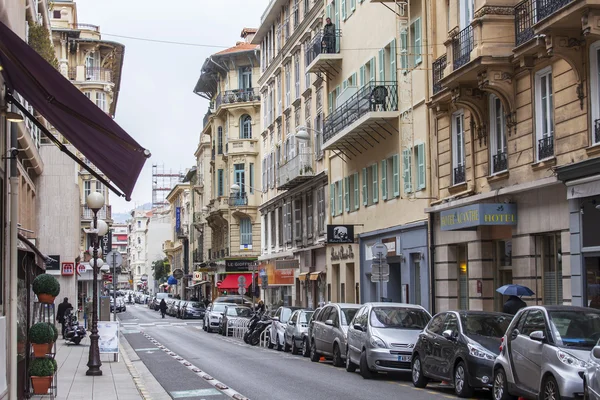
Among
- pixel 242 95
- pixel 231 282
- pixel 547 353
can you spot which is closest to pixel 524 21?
pixel 547 353

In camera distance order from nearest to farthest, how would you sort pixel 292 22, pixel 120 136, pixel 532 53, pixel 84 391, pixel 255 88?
pixel 120 136, pixel 84 391, pixel 532 53, pixel 292 22, pixel 255 88

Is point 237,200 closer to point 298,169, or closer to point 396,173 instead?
point 298,169

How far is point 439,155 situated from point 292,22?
2443 centimetres

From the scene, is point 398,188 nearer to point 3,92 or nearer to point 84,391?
point 84,391

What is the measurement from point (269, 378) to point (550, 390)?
967cm

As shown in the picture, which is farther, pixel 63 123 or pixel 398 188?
pixel 398 188

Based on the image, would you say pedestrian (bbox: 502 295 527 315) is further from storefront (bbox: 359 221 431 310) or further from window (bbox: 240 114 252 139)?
window (bbox: 240 114 252 139)

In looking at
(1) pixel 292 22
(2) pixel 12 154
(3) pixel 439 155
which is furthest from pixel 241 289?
(2) pixel 12 154

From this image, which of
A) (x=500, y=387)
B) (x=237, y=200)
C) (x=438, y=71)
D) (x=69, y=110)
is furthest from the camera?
(x=237, y=200)

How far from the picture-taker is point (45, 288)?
1769cm

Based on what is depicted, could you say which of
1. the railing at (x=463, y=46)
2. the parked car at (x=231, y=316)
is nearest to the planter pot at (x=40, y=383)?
the railing at (x=463, y=46)

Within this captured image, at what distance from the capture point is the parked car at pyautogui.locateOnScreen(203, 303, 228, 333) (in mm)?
51531

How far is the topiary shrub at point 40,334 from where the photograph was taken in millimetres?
16953

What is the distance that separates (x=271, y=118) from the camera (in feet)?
198
